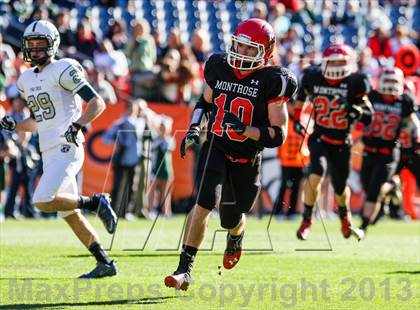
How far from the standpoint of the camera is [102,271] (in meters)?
7.01

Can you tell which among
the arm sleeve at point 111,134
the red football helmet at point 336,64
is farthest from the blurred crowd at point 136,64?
the red football helmet at point 336,64

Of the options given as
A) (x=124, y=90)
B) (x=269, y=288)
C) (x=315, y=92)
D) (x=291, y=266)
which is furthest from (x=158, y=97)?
(x=269, y=288)

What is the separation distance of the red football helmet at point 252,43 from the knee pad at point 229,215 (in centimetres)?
94

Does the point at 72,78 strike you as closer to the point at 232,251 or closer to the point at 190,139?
the point at 190,139

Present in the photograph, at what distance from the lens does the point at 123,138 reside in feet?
44.4

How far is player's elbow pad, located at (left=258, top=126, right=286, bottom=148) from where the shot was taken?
6.27 metres

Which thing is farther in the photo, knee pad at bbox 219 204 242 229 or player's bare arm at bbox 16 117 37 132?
player's bare arm at bbox 16 117 37 132

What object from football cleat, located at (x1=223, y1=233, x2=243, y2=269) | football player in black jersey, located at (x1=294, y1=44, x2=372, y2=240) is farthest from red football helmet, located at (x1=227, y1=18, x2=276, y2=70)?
football player in black jersey, located at (x1=294, y1=44, x2=372, y2=240)

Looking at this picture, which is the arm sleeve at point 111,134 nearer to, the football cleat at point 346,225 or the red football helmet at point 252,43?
the football cleat at point 346,225

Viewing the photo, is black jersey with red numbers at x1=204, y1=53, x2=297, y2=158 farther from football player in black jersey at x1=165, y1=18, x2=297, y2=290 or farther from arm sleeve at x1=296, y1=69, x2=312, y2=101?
Answer: arm sleeve at x1=296, y1=69, x2=312, y2=101

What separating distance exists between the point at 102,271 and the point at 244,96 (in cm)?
165

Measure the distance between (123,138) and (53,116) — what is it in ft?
20.9

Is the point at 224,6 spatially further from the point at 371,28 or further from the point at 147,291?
the point at 147,291

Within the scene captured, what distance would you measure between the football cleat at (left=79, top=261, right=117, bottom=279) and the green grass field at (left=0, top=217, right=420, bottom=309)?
0.09 metres
